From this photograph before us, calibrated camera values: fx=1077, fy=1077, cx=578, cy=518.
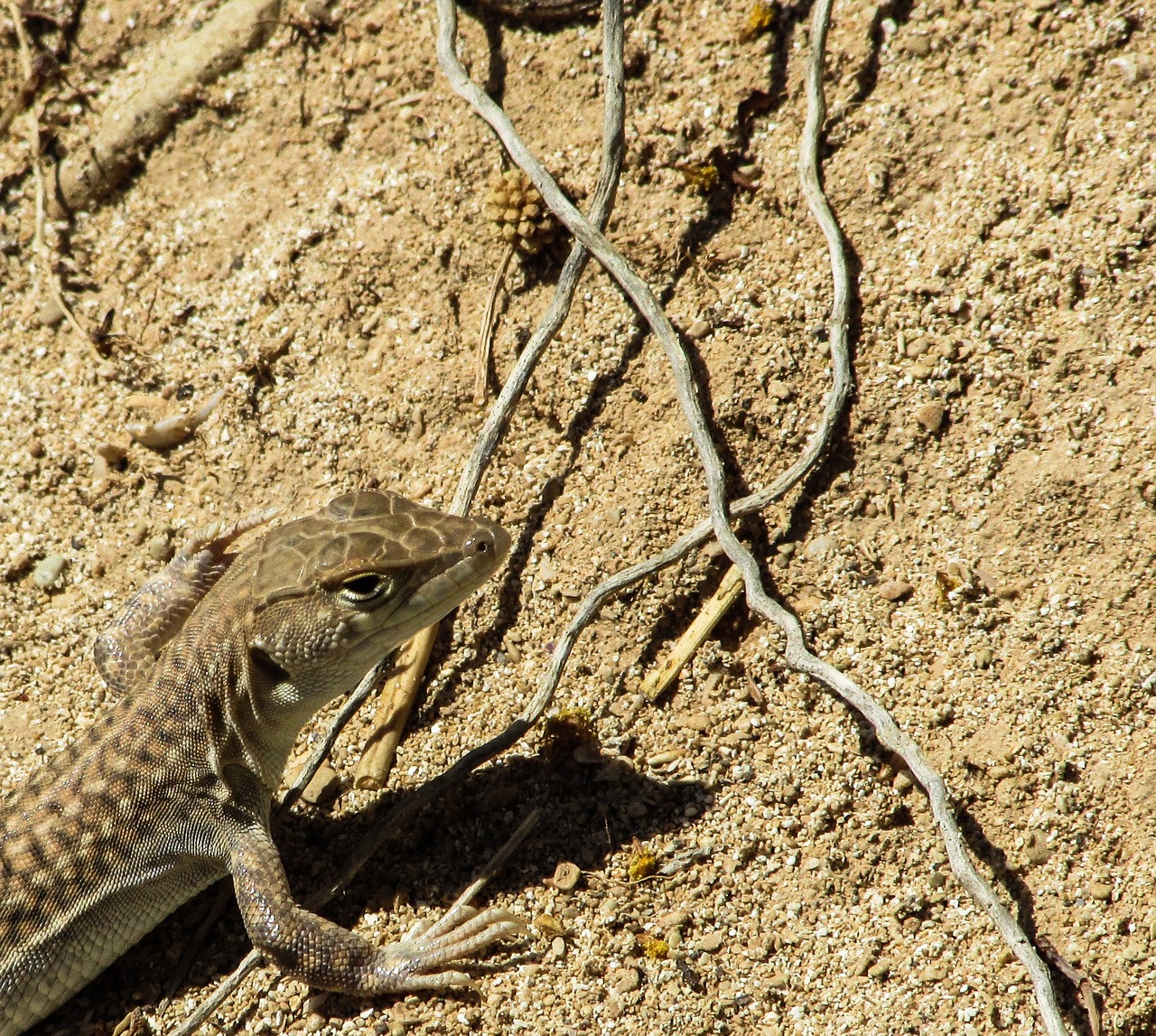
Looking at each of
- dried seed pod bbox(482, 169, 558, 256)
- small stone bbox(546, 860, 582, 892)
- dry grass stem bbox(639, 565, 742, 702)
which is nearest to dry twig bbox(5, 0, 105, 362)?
dried seed pod bbox(482, 169, 558, 256)

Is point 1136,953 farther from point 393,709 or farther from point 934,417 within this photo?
point 393,709

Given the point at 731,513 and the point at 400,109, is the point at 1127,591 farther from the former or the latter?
the point at 400,109

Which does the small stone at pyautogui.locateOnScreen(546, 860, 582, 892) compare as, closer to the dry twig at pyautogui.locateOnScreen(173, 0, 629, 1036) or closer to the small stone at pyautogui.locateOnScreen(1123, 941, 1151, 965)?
the dry twig at pyautogui.locateOnScreen(173, 0, 629, 1036)

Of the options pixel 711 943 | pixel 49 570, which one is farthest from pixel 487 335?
pixel 711 943

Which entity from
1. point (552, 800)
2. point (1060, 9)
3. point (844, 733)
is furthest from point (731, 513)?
point (1060, 9)

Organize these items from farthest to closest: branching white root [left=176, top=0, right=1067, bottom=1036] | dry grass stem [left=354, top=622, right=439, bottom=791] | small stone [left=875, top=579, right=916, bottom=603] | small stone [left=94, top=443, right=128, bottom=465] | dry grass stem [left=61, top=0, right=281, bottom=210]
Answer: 1. dry grass stem [left=61, top=0, right=281, bottom=210]
2. small stone [left=94, top=443, right=128, bottom=465]
3. dry grass stem [left=354, top=622, right=439, bottom=791]
4. small stone [left=875, top=579, right=916, bottom=603]
5. branching white root [left=176, top=0, right=1067, bottom=1036]

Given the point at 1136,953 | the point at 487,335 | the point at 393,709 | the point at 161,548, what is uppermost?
the point at 487,335

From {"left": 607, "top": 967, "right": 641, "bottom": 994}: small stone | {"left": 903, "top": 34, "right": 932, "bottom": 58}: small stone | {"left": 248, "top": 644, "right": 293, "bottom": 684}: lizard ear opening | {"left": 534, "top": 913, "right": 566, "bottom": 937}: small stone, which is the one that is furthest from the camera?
{"left": 903, "top": 34, "right": 932, "bottom": 58}: small stone
